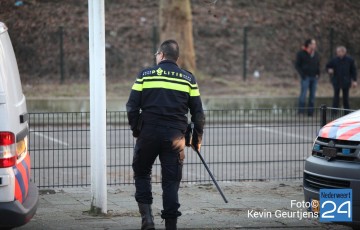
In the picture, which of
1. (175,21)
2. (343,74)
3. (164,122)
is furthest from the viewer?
(175,21)

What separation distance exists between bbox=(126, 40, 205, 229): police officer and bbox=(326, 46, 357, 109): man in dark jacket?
541 inches

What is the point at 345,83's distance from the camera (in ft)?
70.8

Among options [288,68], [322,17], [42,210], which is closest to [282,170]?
[42,210]

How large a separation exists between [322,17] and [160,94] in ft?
67.5

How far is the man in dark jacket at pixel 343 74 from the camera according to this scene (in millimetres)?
21594

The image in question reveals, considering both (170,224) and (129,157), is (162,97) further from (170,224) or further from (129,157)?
(129,157)

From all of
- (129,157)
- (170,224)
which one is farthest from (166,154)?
(129,157)

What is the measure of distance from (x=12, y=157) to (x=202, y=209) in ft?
10.9

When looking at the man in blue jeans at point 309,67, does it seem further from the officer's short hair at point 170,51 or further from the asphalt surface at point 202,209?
the officer's short hair at point 170,51

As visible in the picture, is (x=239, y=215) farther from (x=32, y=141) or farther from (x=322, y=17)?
(x=322, y=17)

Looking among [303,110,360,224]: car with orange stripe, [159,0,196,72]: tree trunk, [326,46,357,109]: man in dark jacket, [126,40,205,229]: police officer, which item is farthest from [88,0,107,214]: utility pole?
[159,0,196,72]: tree trunk

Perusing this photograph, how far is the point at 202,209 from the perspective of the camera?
9.87 meters

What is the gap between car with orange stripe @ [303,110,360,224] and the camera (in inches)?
301

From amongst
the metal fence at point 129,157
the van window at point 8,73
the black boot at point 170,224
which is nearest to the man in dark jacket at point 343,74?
the metal fence at point 129,157
